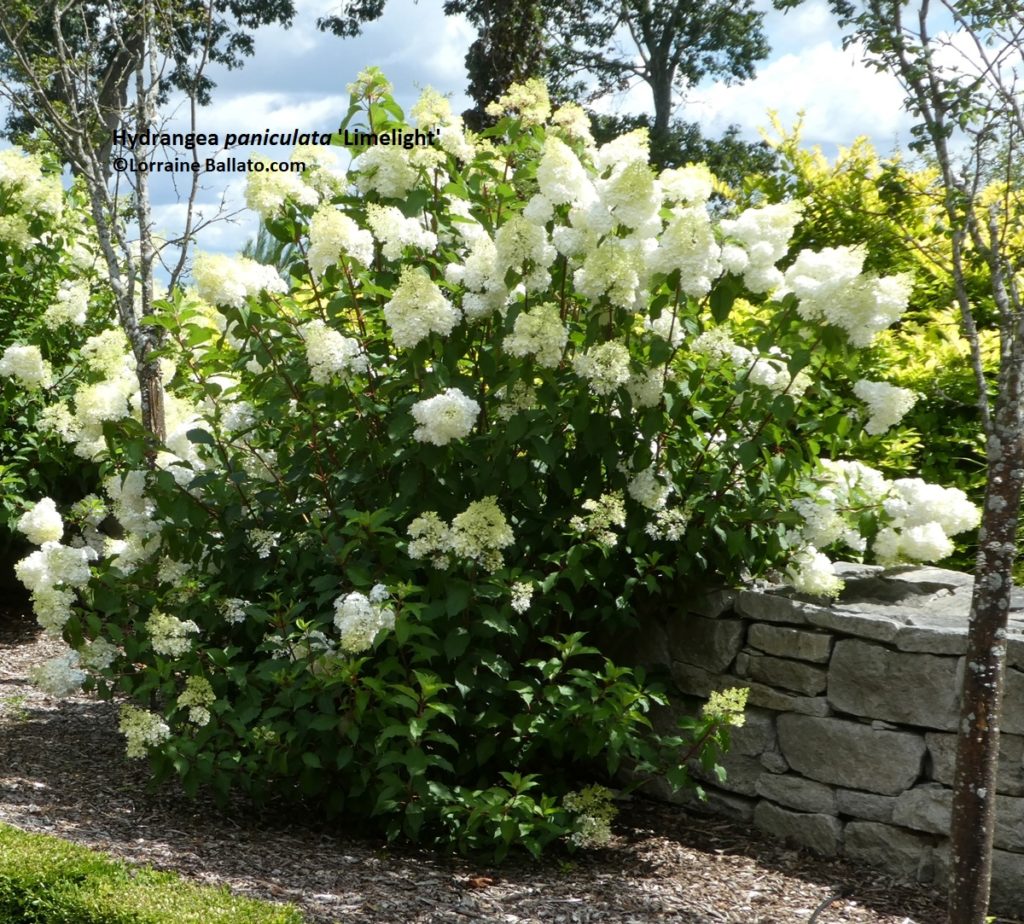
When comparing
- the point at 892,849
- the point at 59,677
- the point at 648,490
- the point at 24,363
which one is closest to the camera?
the point at 648,490

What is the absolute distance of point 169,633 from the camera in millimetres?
4129

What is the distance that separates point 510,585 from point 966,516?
166cm

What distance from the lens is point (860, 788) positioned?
4.11 metres

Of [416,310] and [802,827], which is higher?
[416,310]

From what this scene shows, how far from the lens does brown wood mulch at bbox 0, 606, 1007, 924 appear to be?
3.53 meters

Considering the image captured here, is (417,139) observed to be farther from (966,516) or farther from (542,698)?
(966,516)

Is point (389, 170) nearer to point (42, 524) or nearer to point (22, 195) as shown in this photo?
point (42, 524)

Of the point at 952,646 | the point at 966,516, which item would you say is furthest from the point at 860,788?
the point at 966,516

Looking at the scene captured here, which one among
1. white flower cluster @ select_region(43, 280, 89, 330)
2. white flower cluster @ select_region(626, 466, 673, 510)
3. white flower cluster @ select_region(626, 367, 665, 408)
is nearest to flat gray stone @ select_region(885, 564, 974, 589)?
white flower cluster @ select_region(626, 466, 673, 510)

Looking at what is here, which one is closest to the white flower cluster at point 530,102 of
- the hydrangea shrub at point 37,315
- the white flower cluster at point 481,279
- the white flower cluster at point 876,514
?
the white flower cluster at point 481,279

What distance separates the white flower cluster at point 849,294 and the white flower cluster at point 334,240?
1.35m

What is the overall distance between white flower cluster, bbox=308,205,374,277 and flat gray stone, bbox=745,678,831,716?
6.85 feet

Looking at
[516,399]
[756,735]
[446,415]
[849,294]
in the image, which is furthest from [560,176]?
[756,735]

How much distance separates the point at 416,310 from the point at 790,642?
183 cm
